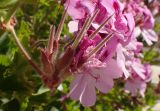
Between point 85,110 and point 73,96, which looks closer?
point 73,96

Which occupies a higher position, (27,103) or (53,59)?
(53,59)

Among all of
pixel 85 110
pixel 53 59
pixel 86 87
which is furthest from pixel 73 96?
pixel 85 110

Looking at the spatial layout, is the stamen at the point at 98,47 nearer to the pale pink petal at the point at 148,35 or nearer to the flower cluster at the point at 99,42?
the flower cluster at the point at 99,42

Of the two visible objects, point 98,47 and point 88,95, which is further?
point 88,95

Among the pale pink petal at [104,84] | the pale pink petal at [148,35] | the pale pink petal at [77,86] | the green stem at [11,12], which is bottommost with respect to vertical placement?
the pale pink petal at [148,35]

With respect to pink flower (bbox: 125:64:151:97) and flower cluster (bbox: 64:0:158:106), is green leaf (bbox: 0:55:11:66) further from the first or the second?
pink flower (bbox: 125:64:151:97)

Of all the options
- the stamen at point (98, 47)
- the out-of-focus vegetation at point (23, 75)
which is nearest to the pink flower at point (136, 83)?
the out-of-focus vegetation at point (23, 75)

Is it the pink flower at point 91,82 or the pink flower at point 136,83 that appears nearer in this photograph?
the pink flower at point 91,82

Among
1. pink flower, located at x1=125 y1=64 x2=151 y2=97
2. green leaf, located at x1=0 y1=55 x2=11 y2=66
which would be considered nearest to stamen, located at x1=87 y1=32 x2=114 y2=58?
green leaf, located at x1=0 y1=55 x2=11 y2=66

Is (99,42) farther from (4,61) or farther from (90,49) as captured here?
(4,61)

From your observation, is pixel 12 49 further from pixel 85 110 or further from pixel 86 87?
pixel 85 110

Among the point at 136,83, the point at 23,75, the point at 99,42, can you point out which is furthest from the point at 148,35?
the point at 99,42
